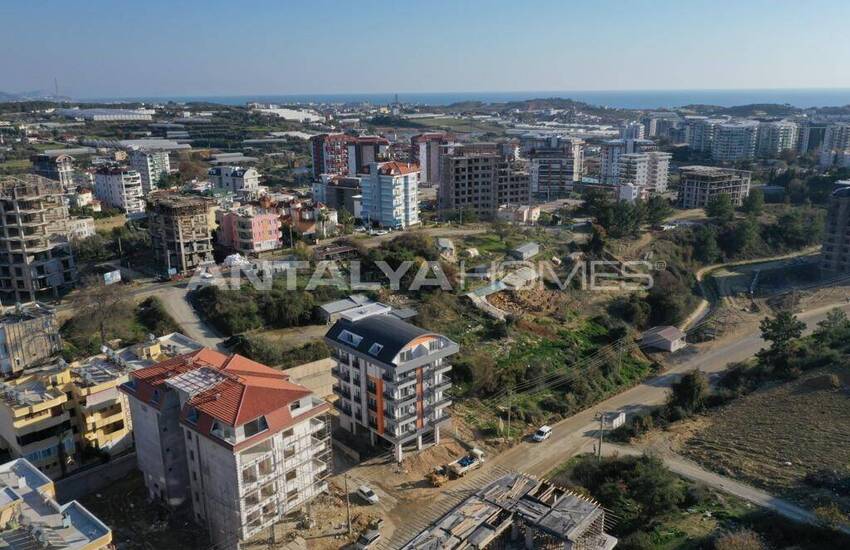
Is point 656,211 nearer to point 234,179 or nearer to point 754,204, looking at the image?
point 754,204

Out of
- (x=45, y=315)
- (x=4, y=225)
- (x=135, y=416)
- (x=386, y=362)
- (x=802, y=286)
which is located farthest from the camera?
(x=802, y=286)

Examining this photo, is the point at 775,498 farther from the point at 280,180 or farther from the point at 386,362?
the point at 280,180

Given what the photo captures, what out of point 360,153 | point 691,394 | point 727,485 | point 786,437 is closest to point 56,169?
point 360,153

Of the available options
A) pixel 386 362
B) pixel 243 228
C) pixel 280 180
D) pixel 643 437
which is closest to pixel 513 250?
pixel 243 228

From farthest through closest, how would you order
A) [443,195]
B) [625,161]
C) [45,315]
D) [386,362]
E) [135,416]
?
1. [625,161]
2. [443,195]
3. [45,315]
4. [386,362]
5. [135,416]

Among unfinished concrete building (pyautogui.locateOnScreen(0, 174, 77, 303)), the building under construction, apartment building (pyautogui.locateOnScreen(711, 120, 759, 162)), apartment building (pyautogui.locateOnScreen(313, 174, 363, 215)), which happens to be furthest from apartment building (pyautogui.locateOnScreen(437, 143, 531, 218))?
apartment building (pyautogui.locateOnScreen(711, 120, 759, 162))

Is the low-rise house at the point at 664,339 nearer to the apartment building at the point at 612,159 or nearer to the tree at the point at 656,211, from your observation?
the tree at the point at 656,211
